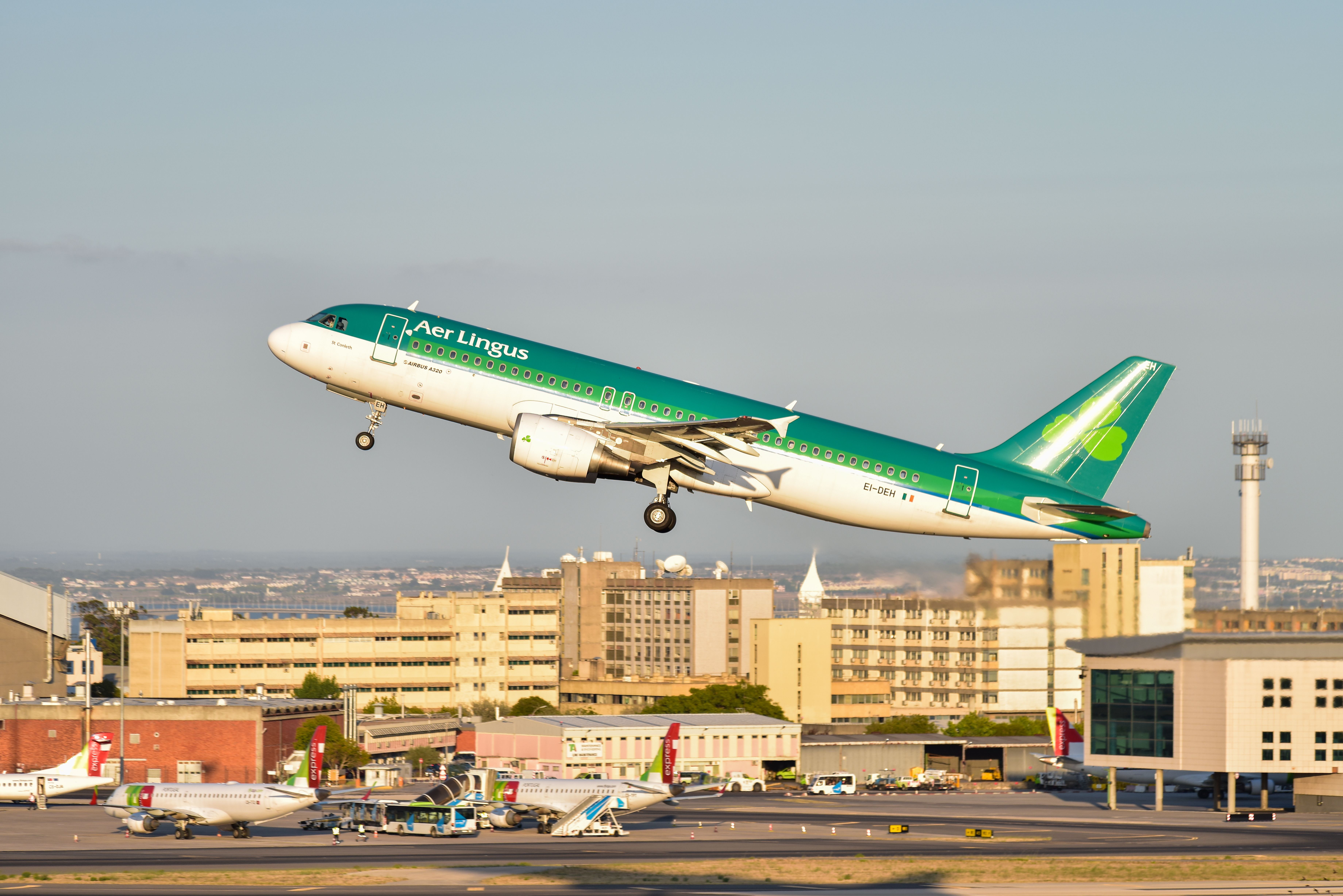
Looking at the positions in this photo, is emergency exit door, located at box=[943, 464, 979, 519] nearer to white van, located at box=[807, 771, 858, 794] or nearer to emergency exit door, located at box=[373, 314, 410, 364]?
emergency exit door, located at box=[373, 314, 410, 364]

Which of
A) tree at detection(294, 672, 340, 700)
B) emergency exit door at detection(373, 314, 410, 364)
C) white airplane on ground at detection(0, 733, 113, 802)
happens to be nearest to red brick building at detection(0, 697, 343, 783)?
white airplane on ground at detection(0, 733, 113, 802)

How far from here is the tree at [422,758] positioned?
14350 cm

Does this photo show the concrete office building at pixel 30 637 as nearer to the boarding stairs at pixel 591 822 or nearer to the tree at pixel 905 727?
the boarding stairs at pixel 591 822

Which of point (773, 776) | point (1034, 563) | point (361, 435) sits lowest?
point (773, 776)

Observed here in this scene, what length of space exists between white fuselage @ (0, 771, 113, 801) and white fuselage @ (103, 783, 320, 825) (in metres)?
13.3

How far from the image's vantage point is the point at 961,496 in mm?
59906

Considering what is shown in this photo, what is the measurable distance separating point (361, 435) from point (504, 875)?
20187 mm

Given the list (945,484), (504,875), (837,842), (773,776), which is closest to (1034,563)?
(945,484)

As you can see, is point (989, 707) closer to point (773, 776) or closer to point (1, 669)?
point (773, 776)

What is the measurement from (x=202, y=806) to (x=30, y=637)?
68689mm

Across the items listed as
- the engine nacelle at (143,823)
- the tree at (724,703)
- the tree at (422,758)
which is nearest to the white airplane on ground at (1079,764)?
the tree at (724,703)

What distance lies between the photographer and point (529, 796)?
87.0 metres

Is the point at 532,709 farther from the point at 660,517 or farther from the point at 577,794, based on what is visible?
the point at 660,517

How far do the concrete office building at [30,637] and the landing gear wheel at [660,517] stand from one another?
95773 mm
